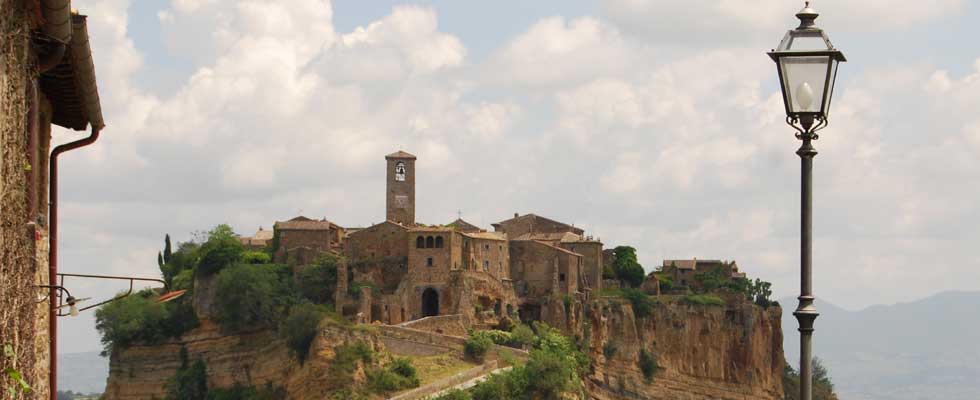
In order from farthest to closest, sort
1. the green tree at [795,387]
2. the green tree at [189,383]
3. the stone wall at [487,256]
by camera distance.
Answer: the green tree at [795,387] → the green tree at [189,383] → the stone wall at [487,256]

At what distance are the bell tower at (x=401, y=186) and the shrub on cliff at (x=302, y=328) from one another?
9140 mm

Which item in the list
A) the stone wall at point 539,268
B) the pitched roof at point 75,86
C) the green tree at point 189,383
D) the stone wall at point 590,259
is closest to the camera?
the pitched roof at point 75,86

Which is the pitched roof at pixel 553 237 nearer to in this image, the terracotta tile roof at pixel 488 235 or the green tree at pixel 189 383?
the terracotta tile roof at pixel 488 235

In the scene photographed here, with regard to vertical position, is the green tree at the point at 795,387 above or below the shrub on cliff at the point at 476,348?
below

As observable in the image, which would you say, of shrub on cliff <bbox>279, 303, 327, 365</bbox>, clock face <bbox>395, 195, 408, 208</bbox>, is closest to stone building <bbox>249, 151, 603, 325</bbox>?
clock face <bbox>395, 195, 408, 208</bbox>

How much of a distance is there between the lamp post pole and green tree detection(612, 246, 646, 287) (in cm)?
8697

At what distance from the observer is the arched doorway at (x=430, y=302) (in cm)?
8256

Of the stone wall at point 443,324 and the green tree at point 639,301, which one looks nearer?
the stone wall at point 443,324

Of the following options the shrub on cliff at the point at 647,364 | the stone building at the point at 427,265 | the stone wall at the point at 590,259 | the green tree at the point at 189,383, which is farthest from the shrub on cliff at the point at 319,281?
the shrub on cliff at the point at 647,364

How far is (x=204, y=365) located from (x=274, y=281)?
24.3 ft

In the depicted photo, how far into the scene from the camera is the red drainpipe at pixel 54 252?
14.4 metres

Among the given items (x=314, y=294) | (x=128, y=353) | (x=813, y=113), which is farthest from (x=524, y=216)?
(x=813, y=113)

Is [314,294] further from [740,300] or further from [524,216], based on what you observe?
[740,300]

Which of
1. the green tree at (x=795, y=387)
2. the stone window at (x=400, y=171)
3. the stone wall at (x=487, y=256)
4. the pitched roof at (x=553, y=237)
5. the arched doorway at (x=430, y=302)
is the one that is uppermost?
the stone window at (x=400, y=171)
